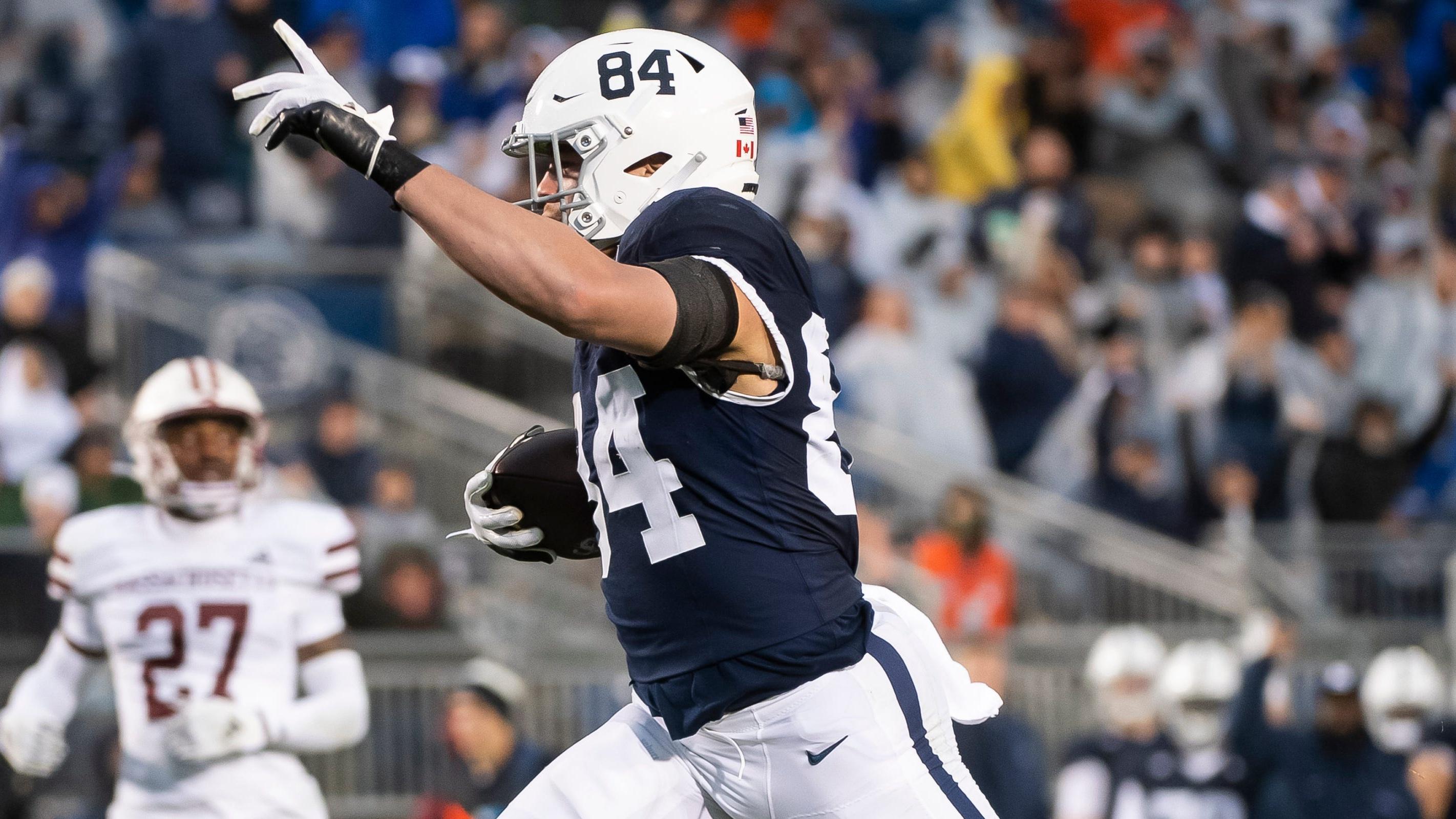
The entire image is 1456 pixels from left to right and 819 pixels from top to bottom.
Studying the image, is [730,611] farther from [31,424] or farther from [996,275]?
[996,275]

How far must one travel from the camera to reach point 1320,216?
1092 cm

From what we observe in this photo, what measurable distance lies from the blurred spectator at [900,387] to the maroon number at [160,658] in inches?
182

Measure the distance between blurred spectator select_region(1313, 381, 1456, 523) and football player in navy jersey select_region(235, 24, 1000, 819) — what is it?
255 inches

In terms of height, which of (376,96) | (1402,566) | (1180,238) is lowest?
(1402,566)

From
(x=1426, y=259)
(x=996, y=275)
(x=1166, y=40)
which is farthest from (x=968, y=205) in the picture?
(x=1426, y=259)

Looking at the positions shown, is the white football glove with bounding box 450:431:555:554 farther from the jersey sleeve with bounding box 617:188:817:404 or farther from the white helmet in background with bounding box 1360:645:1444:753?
the white helmet in background with bounding box 1360:645:1444:753

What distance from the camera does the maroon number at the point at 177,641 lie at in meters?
5.30

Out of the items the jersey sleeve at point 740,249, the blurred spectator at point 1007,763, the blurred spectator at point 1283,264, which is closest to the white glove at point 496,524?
the jersey sleeve at point 740,249

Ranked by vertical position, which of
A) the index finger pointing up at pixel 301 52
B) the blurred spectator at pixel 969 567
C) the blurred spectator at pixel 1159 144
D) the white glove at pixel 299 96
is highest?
the blurred spectator at pixel 1159 144

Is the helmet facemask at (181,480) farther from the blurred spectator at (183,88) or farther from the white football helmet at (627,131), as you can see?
the blurred spectator at (183,88)

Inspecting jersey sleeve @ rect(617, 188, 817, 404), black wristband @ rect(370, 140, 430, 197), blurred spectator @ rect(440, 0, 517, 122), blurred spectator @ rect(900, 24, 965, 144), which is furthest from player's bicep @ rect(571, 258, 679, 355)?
blurred spectator @ rect(900, 24, 965, 144)

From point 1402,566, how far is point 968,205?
326 cm

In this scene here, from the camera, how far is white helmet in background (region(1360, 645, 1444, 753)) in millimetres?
7840

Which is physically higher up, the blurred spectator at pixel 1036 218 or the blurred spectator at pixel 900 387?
the blurred spectator at pixel 1036 218
